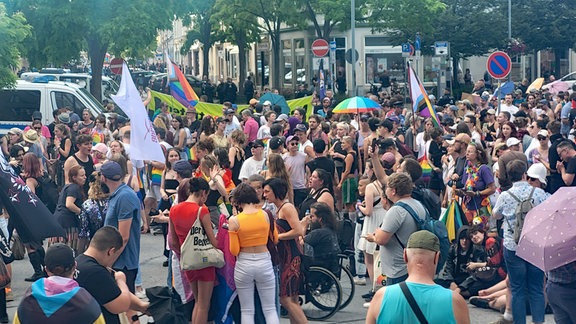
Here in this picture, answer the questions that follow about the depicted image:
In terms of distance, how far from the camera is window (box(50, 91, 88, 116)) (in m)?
24.5

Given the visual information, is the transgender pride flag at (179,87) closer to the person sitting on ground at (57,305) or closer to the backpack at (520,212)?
the backpack at (520,212)

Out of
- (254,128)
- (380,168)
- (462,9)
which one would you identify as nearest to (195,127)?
(254,128)

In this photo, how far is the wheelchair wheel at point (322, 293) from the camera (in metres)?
10.2

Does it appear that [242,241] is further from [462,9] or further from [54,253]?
[462,9]

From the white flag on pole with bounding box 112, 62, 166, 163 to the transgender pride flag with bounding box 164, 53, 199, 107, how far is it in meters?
8.93

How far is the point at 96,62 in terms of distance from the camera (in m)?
34.9

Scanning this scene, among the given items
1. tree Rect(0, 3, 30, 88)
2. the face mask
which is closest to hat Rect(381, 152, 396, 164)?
the face mask

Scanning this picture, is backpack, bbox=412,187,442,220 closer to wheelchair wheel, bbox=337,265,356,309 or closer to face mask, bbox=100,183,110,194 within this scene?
wheelchair wheel, bbox=337,265,356,309

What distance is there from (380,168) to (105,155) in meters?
4.59

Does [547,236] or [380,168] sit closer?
[547,236]

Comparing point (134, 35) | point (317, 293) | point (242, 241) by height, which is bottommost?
point (317, 293)

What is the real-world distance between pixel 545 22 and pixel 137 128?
43.3 meters

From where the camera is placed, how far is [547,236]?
6922mm

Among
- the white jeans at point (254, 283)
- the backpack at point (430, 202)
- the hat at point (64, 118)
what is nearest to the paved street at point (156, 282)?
the backpack at point (430, 202)
